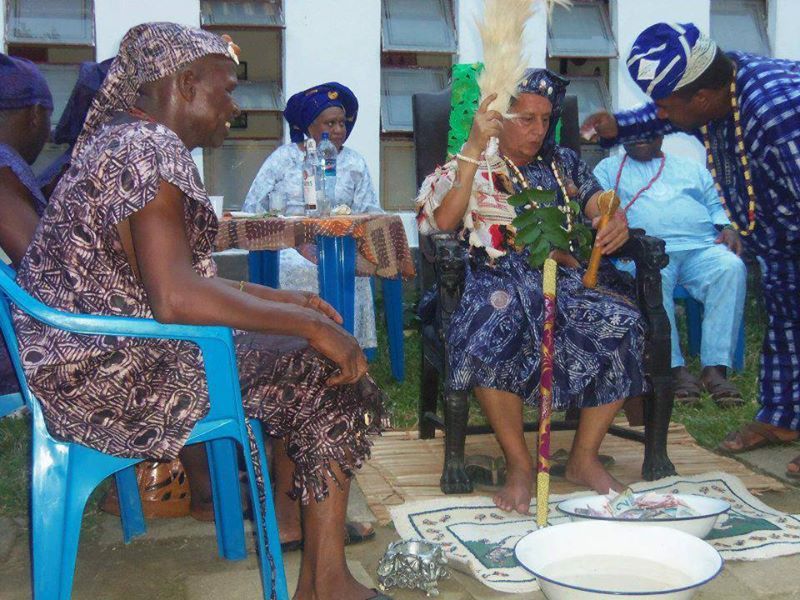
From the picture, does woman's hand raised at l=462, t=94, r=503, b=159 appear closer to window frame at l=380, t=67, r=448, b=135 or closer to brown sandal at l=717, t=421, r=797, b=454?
brown sandal at l=717, t=421, r=797, b=454

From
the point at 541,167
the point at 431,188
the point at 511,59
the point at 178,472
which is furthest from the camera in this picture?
the point at 541,167

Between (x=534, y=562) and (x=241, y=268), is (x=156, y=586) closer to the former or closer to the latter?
(x=534, y=562)

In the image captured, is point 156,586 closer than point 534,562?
No

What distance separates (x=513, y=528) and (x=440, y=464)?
0.85 meters

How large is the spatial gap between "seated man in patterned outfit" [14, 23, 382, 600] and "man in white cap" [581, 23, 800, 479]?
1.98m

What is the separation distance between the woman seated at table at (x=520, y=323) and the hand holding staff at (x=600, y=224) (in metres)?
0.06

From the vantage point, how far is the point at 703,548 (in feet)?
8.07

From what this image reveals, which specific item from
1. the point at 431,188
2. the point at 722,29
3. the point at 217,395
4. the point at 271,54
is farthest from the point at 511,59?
the point at 722,29

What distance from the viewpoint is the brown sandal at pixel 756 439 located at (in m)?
4.39

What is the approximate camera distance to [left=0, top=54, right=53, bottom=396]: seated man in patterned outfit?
310 cm

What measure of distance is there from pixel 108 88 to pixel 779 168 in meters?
2.57

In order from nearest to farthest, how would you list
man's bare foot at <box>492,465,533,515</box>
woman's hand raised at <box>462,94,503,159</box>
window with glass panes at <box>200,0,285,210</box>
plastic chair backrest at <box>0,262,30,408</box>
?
plastic chair backrest at <box>0,262,30,408</box> < woman's hand raised at <box>462,94,503,159</box> < man's bare foot at <box>492,465,533,515</box> < window with glass panes at <box>200,0,285,210</box>

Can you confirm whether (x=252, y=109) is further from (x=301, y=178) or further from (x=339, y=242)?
(x=339, y=242)

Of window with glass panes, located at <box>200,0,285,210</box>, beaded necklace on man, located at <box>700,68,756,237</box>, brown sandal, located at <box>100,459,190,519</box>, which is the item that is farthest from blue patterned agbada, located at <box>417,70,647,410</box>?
window with glass panes, located at <box>200,0,285,210</box>
